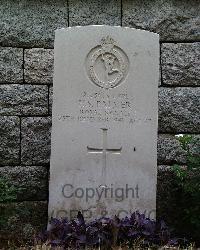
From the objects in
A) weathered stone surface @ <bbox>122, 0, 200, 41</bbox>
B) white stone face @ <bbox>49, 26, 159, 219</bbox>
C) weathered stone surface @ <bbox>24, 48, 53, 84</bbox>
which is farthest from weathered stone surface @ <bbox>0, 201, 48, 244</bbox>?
weathered stone surface @ <bbox>122, 0, 200, 41</bbox>

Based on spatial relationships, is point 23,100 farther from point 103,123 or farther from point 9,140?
point 103,123

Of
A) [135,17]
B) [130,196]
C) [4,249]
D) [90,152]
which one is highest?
[135,17]

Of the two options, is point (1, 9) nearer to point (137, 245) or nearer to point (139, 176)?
point (139, 176)

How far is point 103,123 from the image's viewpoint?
13.9 feet

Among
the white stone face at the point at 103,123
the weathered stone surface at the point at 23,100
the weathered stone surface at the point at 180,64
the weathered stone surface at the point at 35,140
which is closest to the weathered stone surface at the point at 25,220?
the weathered stone surface at the point at 35,140

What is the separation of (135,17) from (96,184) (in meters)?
1.57

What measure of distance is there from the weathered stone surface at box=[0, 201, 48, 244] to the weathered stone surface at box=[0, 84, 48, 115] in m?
0.78

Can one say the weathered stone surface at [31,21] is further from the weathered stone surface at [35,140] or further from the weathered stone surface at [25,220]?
the weathered stone surface at [25,220]

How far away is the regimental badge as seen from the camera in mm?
4238

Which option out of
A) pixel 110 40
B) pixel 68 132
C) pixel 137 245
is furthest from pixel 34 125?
pixel 137 245

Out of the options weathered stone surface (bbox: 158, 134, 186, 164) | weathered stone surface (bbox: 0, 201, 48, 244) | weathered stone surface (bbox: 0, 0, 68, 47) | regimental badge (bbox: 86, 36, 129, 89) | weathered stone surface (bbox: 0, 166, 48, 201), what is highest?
weathered stone surface (bbox: 0, 0, 68, 47)

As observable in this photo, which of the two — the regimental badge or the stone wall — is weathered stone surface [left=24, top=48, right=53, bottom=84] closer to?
the stone wall

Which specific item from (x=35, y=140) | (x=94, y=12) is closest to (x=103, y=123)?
(x=35, y=140)

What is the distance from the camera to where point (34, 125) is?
15.6ft
